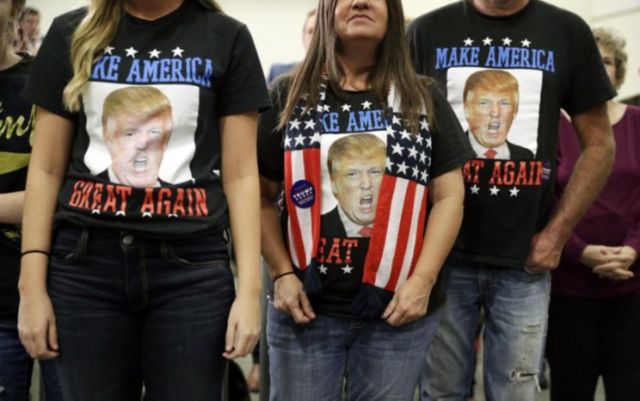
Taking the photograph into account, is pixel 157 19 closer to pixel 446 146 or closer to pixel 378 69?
pixel 378 69

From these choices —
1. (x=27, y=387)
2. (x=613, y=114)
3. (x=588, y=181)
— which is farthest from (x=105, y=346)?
(x=613, y=114)

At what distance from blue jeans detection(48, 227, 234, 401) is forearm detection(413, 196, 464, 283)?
1.76 ft

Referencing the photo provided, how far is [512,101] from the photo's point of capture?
6.47 ft

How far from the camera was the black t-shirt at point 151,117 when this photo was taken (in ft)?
4.46

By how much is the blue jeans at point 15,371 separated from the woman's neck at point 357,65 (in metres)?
0.99

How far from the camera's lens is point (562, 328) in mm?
2326

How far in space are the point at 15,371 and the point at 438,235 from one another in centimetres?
108

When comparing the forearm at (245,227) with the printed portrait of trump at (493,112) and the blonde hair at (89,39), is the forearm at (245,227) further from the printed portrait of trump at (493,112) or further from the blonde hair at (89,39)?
the printed portrait of trump at (493,112)

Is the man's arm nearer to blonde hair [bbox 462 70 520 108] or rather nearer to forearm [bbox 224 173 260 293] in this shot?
blonde hair [bbox 462 70 520 108]

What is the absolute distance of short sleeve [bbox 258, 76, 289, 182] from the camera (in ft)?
5.81

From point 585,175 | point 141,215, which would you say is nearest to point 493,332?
point 585,175

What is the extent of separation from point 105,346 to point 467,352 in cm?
109

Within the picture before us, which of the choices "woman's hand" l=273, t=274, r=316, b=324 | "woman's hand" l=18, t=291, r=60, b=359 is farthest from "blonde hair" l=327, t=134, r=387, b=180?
"woman's hand" l=18, t=291, r=60, b=359

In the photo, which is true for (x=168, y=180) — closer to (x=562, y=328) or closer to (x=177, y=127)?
(x=177, y=127)
